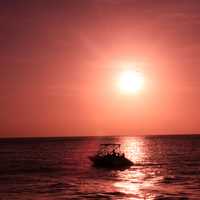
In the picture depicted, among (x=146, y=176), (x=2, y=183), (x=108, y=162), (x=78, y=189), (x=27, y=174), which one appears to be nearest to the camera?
(x=78, y=189)

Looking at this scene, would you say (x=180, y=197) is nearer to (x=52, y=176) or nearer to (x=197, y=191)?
(x=197, y=191)

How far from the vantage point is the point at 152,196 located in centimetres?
4650

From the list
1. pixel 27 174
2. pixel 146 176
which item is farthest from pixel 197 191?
pixel 27 174

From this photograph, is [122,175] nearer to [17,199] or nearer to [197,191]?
[197,191]

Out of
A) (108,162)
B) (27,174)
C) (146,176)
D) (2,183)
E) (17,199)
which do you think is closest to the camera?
(17,199)

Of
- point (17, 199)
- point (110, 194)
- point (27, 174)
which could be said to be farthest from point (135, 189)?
point (27, 174)

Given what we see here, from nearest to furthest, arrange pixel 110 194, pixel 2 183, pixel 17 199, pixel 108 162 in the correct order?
1. pixel 17 199
2. pixel 110 194
3. pixel 2 183
4. pixel 108 162

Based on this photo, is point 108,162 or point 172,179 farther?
point 108,162

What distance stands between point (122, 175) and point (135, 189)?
1661cm

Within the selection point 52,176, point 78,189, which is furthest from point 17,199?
point 52,176

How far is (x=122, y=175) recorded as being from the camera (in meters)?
69.2

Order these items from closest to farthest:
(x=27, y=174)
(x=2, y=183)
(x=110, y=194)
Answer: (x=110, y=194) < (x=2, y=183) < (x=27, y=174)

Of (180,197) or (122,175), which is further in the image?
(122,175)

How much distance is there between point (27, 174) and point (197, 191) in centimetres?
3242
